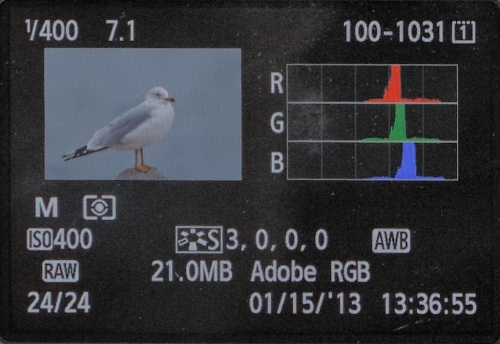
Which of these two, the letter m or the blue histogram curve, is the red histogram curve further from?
the letter m

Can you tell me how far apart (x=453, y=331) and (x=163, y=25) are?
3.27 feet

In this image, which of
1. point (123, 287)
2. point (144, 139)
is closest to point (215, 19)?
point (144, 139)

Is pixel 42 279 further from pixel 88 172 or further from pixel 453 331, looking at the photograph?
pixel 453 331

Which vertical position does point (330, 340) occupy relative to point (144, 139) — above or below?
below

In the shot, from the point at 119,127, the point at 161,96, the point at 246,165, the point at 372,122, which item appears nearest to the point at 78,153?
the point at 119,127

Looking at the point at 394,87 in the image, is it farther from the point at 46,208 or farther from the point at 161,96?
the point at 46,208

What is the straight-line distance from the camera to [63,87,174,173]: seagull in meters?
3.36

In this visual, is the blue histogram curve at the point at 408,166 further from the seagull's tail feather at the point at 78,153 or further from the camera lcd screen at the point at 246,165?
the seagull's tail feather at the point at 78,153

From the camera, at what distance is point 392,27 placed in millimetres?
3354

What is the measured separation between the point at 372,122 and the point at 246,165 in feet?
1.03

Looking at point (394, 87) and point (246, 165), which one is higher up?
point (394, 87)

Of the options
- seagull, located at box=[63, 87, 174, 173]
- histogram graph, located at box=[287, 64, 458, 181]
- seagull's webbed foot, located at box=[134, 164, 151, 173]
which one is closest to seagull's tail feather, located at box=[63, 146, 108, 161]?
seagull, located at box=[63, 87, 174, 173]

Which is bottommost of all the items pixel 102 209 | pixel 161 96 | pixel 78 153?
pixel 102 209

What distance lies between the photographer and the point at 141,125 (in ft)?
11.0
